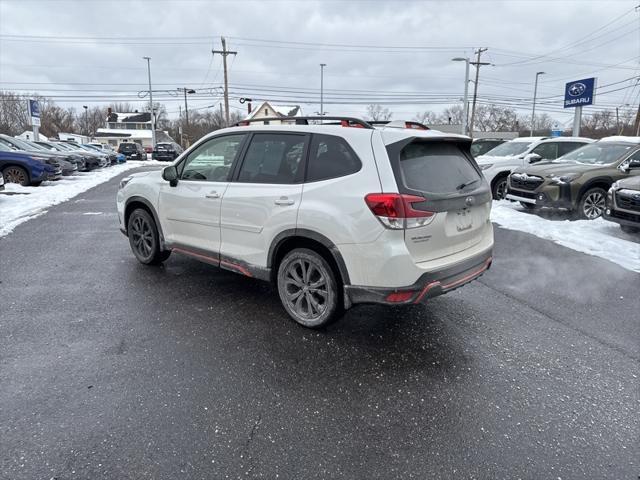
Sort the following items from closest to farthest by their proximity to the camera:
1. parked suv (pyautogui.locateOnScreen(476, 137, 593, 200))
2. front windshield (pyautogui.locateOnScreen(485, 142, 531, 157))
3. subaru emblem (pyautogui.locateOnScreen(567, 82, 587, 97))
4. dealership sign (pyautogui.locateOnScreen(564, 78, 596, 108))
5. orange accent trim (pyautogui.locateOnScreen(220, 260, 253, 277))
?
orange accent trim (pyautogui.locateOnScreen(220, 260, 253, 277)) < parked suv (pyautogui.locateOnScreen(476, 137, 593, 200)) < front windshield (pyautogui.locateOnScreen(485, 142, 531, 157)) < dealership sign (pyautogui.locateOnScreen(564, 78, 596, 108)) < subaru emblem (pyautogui.locateOnScreen(567, 82, 587, 97))

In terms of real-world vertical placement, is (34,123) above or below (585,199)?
above

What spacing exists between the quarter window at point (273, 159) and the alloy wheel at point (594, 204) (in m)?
7.71

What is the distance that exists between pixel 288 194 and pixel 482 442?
2.41m

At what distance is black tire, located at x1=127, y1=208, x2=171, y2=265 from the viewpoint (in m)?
5.53

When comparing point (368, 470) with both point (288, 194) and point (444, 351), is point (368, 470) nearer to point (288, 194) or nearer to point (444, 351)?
point (444, 351)

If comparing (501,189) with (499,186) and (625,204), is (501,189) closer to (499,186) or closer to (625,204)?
(499,186)

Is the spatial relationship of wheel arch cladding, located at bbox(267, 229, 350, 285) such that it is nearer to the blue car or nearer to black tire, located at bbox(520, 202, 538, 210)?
black tire, located at bbox(520, 202, 538, 210)

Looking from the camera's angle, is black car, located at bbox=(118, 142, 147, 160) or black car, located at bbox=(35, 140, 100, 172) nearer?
black car, located at bbox=(35, 140, 100, 172)

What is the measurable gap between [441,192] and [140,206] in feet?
13.2

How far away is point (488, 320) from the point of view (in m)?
4.23

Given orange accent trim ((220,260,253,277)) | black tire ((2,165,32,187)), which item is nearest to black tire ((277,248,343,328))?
orange accent trim ((220,260,253,277))

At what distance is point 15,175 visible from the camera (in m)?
14.1

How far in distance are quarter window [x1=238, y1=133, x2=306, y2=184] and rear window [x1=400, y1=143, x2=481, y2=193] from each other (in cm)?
98


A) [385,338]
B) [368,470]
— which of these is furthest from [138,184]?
[368,470]
